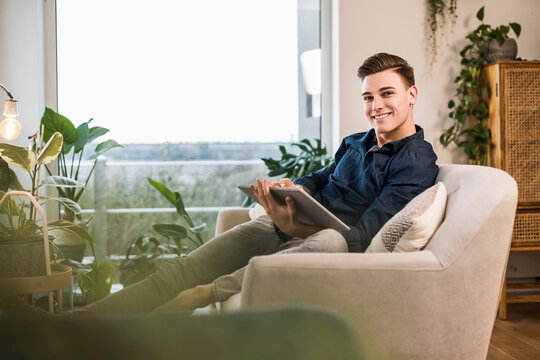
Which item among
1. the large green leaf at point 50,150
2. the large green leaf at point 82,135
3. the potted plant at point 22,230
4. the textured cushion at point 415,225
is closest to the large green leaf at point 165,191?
the large green leaf at point 82,135

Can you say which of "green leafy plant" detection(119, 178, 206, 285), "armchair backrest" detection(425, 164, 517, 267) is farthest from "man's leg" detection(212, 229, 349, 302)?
"green leafy plant" detection(119, 178, 206, 285)

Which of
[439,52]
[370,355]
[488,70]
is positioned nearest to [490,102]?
[488,70]

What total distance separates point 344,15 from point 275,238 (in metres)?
1.86

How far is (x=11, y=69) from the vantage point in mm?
2973

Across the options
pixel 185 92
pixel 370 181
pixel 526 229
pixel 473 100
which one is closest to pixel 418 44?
pixel 473 100

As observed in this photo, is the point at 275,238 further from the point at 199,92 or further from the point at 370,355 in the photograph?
the point at 199,92

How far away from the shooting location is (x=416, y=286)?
3.69 ft

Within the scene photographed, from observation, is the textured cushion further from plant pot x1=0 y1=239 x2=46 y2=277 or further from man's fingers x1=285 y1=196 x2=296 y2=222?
plant pot x1=0 y1=239 x2=46 y2=277

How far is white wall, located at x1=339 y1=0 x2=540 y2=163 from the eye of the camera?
3.08 meters

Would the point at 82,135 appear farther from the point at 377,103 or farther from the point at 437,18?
the point at 437,18

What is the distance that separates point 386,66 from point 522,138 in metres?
1.40

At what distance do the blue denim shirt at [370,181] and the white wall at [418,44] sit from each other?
3.68 ft

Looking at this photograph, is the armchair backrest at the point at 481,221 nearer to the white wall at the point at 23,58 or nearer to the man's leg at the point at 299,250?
the man's leg at the point at 299,250

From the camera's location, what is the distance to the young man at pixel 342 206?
1353 millimetres
